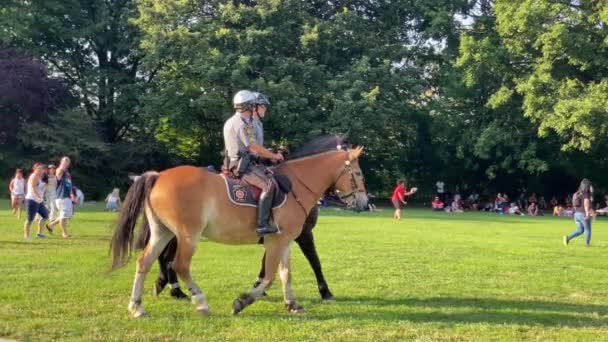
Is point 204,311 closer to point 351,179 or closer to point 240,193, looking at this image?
point 240,193

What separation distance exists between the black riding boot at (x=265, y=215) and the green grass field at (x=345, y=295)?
1.12 meters

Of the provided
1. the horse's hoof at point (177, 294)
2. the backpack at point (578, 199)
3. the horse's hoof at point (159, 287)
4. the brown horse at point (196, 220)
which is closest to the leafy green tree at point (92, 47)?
the backpack at point (578, 199)

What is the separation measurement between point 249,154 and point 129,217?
1853mm

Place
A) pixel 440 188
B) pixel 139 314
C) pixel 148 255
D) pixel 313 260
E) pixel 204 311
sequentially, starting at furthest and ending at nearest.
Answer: pixel 440 188
pixel 313 260
pixel 148 255
pixel 204 311
pixel 139 314

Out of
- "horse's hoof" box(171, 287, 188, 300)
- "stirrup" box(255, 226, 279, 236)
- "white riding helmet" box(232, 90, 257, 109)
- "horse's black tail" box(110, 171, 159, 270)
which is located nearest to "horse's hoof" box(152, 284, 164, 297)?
"horse's hoof" box(171, 287, 188, 300)

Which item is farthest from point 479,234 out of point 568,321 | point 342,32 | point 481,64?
point 342,32

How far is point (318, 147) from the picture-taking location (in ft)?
33.3

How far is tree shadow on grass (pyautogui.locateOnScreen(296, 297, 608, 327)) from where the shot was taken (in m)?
8.77

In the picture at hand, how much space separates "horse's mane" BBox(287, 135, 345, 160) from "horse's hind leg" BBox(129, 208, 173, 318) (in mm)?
2241

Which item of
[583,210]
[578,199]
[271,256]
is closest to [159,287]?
[271,256]

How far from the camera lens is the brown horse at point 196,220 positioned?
8781 mm

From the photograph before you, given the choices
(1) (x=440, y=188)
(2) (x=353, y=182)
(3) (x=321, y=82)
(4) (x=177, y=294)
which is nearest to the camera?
(2) (x=353, y=182)

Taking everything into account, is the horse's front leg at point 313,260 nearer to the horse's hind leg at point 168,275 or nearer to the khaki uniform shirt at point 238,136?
the khaki uniform shirt at point 238,136

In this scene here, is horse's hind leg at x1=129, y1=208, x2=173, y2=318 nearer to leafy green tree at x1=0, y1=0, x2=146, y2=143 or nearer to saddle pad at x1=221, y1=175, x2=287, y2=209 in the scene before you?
saddle pad at x1=221, y1=175, x2=287, y2=209
